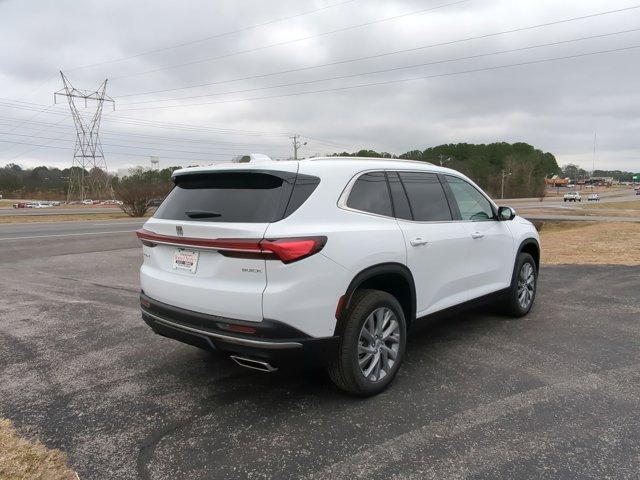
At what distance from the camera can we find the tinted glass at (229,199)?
317 cm

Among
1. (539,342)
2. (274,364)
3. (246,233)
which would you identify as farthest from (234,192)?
(539,342)

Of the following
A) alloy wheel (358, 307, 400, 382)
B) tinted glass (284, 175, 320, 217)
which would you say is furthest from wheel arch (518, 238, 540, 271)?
tinted glass (284, 175, 320, 217)

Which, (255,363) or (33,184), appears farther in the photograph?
(33,184)

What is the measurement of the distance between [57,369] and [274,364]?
2293mm

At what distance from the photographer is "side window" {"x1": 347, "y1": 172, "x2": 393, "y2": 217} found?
357 cm

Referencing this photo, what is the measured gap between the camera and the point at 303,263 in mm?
3025

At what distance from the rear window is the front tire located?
85 cm

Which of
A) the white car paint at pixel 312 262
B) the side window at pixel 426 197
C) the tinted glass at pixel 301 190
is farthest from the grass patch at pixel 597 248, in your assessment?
the tinted glass at pixel 301 190

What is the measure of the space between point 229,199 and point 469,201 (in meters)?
2.65

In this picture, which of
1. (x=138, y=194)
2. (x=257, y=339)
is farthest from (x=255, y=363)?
(x=138, y=194)

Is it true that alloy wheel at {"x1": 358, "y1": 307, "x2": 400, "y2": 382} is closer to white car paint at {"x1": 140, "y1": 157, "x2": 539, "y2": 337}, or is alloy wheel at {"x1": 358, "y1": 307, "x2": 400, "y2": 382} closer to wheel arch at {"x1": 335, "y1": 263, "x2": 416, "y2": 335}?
wheel arch at {"x1": 335, "y1": 263, "x2": 416, "y2": 335}

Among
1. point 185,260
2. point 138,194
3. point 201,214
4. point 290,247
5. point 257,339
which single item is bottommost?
point 257,339

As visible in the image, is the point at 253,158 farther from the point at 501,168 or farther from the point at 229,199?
the point at 501,168

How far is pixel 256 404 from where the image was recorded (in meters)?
3.50
